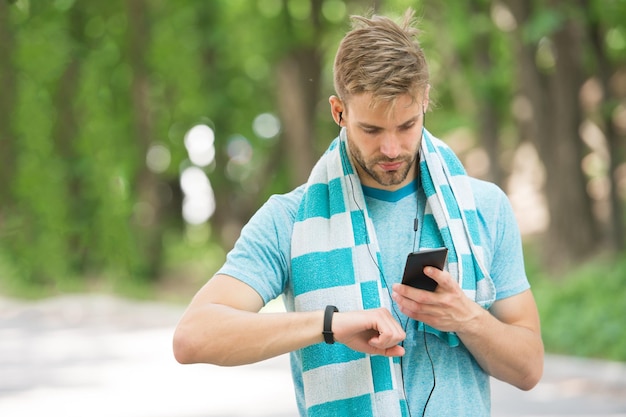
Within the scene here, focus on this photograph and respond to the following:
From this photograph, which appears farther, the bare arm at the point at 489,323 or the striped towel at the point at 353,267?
the striped towel at the point at 353,267

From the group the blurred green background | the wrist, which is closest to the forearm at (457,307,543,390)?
the wrist

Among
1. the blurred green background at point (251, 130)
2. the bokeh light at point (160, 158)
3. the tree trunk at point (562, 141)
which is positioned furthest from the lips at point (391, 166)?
the bokeh light at point (160, 158)

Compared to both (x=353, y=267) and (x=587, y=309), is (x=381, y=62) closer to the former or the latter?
(x=353, y=267)

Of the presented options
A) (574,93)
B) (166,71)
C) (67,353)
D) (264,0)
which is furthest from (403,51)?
(166,71)

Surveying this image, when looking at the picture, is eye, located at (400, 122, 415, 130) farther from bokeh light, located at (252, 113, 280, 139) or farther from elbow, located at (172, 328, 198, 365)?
bokeh light, located at (252, 113, 280, 139)

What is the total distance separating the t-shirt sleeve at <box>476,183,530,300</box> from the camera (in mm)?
3246

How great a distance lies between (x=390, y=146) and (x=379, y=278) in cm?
38

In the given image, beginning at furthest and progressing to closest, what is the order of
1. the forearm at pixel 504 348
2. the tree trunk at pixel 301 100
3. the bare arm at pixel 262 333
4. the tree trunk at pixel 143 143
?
the tree trunk at pixel 143 143 < the tree trunk at pixel 301 100 < the forearm at pixel 504 348 < the bare arm at pixel 262 333

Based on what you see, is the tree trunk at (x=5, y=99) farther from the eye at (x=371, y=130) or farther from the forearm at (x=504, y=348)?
the forearm at (x=504, y=348)

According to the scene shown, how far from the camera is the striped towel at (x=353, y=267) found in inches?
122

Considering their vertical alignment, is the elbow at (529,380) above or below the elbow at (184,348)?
below

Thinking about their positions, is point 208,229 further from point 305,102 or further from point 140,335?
point 140,335

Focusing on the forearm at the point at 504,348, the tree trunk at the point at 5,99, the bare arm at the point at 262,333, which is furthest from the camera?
the tree trunk at the point at 5,99

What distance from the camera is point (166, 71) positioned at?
27172mm
